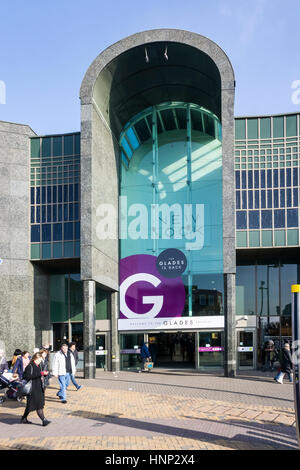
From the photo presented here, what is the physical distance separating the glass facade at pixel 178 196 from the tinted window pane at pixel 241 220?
1377 mm

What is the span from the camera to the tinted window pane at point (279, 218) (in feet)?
74.3

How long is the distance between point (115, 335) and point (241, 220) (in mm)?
8288

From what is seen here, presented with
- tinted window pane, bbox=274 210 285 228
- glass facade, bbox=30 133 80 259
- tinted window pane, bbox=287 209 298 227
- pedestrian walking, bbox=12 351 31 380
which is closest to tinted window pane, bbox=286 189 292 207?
tinted window pane, bbox=287 209 298 227

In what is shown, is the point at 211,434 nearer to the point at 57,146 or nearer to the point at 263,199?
the point at 263,199

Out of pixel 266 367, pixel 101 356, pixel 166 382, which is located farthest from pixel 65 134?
pixel 266 367

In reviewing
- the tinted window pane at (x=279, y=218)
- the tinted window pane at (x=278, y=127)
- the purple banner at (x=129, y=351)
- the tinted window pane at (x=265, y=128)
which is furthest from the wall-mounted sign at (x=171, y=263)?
the tinted window pane at (x=278, y=127)

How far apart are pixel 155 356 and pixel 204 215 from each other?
742cm

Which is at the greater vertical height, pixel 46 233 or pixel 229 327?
pixel 46 233

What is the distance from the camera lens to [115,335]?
2452 cm

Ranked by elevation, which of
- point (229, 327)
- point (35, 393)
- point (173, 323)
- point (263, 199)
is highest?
point (263, 199)

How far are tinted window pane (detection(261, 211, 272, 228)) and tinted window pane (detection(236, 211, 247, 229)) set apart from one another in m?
0.77

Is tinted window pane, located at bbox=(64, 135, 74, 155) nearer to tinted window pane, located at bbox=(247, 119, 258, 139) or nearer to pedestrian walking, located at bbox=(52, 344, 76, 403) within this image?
tinted window pane, located at bbox=(247, 119, 258, 139)

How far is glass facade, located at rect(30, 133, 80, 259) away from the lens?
79.2 feet

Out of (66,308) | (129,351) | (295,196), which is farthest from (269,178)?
(66,308)
